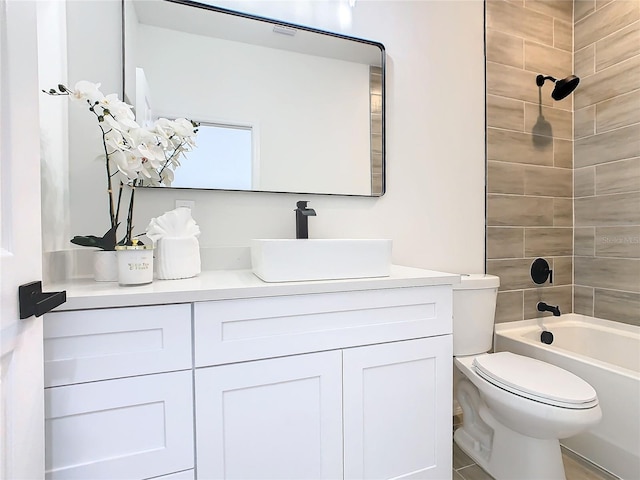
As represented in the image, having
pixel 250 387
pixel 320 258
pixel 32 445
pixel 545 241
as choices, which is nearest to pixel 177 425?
pixel 250 387

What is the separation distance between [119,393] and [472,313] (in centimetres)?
146

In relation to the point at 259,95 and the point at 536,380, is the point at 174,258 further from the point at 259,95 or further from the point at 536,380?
the point at 536,380

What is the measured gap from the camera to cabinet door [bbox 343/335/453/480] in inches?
44.6

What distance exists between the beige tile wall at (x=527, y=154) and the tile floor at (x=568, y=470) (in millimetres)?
Result: 714

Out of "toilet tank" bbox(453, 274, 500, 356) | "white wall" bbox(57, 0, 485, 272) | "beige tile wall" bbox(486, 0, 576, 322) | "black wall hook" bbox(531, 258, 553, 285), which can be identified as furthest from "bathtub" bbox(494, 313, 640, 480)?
"white wall" bbox(57, 0, 485, 272)

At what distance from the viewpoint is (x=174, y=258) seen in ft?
3.79

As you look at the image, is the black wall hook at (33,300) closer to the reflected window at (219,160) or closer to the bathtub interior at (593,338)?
the reflected window at (219,160)

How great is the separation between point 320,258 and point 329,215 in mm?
512

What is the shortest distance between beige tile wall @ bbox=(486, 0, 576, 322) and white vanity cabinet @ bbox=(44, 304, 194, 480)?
1.75m

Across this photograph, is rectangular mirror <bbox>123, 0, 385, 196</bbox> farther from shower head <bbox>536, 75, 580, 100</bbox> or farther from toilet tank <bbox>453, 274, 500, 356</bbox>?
shower head <bbox>536, 75, 580, 100</bbox>

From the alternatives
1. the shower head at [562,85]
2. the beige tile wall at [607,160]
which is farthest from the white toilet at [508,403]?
the shower head at [562,85]

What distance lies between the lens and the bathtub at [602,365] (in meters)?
1.42

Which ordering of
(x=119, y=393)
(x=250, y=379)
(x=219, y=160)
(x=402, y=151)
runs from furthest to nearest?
(x=402, y=151)
(x=219, y=160)
(x=250, y=379)
(x=119, y=393)

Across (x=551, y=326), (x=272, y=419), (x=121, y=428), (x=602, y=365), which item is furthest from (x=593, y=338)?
(x=121, y=428)
